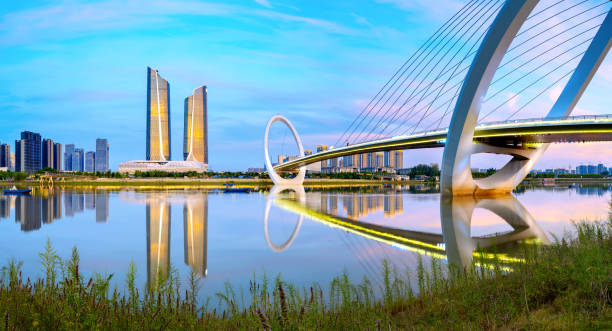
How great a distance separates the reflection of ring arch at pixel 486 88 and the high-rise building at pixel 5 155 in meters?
214

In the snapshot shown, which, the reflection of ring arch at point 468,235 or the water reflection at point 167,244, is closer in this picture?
the water reflection at point 167,244

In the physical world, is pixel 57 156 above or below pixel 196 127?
below

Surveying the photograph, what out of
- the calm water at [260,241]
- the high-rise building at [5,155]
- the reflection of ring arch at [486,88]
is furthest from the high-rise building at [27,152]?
the reflection of ring arch at [486,88]

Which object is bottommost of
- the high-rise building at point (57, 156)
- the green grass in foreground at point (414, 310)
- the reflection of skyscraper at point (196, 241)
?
the reflection of skyscraper at point (196, 241)

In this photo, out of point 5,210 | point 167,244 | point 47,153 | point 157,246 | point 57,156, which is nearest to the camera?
point 157,246

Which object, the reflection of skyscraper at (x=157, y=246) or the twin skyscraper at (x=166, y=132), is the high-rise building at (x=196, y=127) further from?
the reflection of skyscraper at (x=157, y=246)

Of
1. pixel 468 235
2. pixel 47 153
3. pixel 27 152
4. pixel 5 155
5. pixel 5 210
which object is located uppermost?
pixel 47 153

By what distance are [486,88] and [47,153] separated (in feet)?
692

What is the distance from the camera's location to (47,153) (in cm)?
18512

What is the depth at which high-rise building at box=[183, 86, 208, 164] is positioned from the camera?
5241 inches

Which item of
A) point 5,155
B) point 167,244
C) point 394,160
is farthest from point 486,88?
point 5,155

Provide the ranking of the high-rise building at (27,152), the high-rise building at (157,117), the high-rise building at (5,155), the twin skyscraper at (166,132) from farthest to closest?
the high-rise building at (5,155) < the high-rise building at (27,152) < the high-rise building at (157,117) < the twin skyscraper at (166,132)

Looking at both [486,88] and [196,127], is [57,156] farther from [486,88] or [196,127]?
[486,88]

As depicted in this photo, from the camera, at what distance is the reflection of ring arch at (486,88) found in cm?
2111
